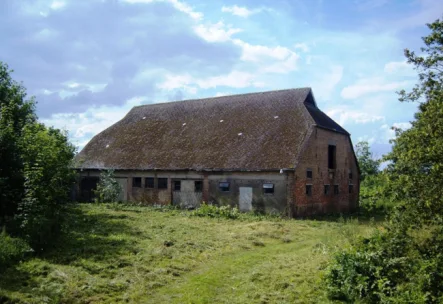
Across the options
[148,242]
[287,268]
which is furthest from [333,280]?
[148,242]

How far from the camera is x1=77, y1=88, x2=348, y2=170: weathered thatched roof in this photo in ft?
88.0

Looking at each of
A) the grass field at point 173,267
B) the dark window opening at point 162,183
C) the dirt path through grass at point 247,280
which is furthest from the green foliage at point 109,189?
the dirt path through grass at point 247,280

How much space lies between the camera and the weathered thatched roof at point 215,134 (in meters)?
26.8

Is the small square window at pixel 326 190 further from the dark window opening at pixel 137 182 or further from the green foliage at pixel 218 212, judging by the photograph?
the dark window opening at pixel 137 182

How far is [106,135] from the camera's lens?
123 ft

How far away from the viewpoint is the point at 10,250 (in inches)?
464

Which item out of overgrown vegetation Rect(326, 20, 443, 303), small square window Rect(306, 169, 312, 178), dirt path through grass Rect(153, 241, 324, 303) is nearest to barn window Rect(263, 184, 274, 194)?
small square window Rect(306, 169, 312, 178)

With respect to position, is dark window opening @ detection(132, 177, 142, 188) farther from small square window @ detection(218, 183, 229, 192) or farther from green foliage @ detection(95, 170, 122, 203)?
small square window @ detection(218, 183, 229, 192)

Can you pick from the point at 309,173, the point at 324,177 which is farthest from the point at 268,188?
the point at 324,177

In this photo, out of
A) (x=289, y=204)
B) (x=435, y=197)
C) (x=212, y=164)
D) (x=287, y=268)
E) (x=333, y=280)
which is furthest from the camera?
(x=212, y=164)

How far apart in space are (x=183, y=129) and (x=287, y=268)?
22.3 metres

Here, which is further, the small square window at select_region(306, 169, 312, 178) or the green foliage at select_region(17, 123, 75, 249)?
the small square window at select_region(306, 169, 312, 178)

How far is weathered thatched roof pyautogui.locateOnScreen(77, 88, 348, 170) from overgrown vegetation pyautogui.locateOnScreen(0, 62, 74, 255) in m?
13.1

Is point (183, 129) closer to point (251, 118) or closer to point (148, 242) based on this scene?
point (251, 118)
